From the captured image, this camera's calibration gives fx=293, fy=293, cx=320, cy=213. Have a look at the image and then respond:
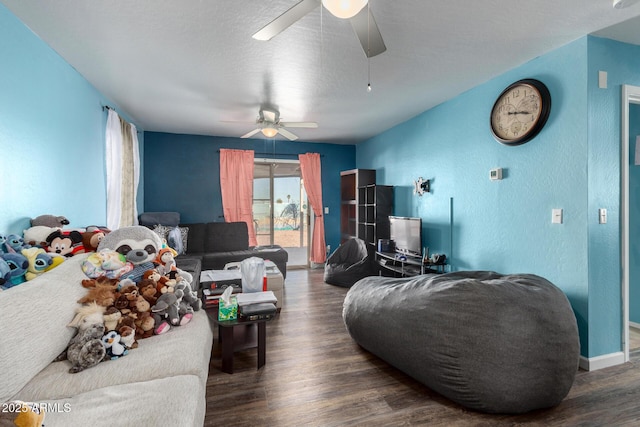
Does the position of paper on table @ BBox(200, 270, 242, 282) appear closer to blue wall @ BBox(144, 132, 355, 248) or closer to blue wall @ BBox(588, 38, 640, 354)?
blue wall @ BBox(144, 132, 355, 248)

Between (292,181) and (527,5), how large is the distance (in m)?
4.54

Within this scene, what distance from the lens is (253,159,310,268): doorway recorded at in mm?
5676

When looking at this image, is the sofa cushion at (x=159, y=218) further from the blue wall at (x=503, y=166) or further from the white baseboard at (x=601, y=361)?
the white baseboard at (x=601, y=361)

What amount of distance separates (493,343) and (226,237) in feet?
13.6

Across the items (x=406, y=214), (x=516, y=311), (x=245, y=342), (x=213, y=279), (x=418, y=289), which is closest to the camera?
(x=516, y=311)

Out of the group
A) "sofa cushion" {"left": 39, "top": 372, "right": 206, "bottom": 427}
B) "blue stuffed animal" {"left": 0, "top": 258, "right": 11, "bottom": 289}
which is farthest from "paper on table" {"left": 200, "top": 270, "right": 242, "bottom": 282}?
"sofa cushion" {"left": 39, "top": 372, "right": 206, "bottom": 427}

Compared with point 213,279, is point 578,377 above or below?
below

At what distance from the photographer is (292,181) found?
233 inches

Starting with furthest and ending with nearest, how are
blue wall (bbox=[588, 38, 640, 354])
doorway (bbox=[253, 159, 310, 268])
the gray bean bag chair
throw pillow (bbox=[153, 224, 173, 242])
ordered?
1. doorway (bbox=[253, 159, 310, 268])
2. throw pillow (bbox=[153, 224, 173, 242])
3. blue wall (bbox=[588, 38, 640, 354])
4. the gray bean bag chair

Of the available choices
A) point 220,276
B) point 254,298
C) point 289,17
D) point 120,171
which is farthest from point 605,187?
point 120,171

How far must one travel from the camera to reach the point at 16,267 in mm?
1624

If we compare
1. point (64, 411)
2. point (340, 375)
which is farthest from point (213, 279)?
point (64, 411)

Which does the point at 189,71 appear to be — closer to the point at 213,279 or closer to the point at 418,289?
the point at 213,279

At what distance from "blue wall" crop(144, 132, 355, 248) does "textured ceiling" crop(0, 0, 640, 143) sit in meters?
1.52
